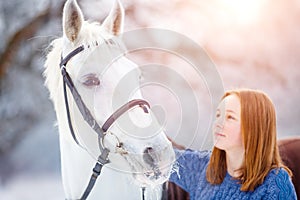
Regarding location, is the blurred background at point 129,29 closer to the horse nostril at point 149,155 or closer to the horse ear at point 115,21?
the horse ear at point 115,21

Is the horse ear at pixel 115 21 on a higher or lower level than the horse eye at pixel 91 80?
higher

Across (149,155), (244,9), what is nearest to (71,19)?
(149,155)

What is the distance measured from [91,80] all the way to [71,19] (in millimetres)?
160

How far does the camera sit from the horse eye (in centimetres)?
97

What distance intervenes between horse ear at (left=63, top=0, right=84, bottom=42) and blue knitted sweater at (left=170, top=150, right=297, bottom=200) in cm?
42

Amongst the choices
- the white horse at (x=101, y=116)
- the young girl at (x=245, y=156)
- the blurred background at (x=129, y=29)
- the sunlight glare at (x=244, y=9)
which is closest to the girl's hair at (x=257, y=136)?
the young girl at (x=245, y=156)

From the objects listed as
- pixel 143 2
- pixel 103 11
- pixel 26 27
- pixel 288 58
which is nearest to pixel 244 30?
pixel 288 58

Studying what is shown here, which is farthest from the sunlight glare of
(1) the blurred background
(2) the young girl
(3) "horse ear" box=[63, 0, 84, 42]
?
(3) "horse ear" box=[63, 0, 84, 42]

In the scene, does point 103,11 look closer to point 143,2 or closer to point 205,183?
point 143,2

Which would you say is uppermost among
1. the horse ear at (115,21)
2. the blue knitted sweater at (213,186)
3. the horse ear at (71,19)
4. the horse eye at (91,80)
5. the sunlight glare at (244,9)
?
the sunlight glare at (244,9)

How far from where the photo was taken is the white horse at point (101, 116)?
3.18 feet

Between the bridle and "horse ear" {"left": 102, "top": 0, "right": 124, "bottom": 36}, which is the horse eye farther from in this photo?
"horse ear" {"left": 102, "top": 0, "right": 124, "bottom": 36}

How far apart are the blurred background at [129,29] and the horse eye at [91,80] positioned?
0.45m

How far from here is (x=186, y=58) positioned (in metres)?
1.48
